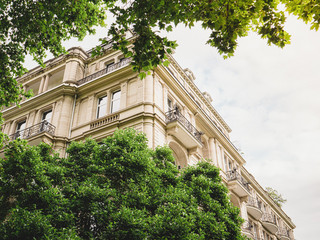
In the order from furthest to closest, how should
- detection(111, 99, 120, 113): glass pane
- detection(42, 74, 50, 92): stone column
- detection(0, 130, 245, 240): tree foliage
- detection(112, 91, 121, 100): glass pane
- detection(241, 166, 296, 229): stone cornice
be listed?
detection(241, 166, 296, 229): stone cornice, detection(42, 74, 50, 92): stone column, detection(112, 91, 121, 100): glass pane, detection(111, 99, 120, 113): glass pane, detection(0, 130, 245, 240): tree foliage

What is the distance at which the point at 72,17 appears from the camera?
38.0 feet

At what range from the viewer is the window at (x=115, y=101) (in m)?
19.6

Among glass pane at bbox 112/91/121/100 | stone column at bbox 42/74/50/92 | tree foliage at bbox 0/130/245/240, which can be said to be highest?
stone column at bbox 42/74/50/92

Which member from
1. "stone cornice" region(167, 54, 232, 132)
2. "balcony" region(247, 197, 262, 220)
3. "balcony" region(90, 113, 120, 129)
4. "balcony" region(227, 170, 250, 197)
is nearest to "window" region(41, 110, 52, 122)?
"balcony" region(90, 113, 120, 129)

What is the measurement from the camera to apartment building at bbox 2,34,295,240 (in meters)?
18.3

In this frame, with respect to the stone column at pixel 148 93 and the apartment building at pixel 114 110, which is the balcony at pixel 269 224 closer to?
the apartment building at pixel 114 110

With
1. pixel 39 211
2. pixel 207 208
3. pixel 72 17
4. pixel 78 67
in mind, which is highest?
Answer: pixel 78 67

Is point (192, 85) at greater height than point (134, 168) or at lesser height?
greater

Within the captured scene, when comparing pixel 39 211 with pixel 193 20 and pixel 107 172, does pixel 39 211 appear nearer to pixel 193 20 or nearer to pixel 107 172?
pixel 107 172

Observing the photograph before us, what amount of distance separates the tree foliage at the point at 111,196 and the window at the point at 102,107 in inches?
285

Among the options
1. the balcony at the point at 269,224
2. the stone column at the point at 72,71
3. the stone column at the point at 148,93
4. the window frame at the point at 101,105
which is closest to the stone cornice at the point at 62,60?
the stone column at the point at 72,71

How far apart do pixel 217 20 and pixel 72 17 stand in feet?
22.9

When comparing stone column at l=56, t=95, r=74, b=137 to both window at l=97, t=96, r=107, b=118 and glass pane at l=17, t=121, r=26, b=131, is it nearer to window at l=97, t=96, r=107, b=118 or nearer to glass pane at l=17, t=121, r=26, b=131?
window at l=97, t=96, r=107, b=118

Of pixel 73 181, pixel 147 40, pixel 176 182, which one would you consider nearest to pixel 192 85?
pixel 176 182
